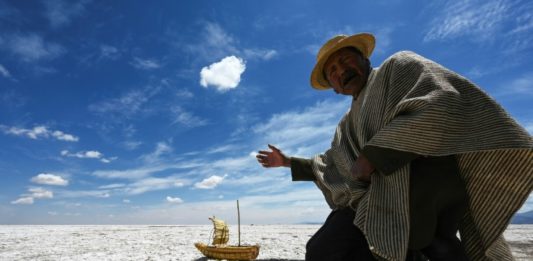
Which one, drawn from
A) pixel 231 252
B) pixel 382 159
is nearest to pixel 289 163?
pixel 382 159

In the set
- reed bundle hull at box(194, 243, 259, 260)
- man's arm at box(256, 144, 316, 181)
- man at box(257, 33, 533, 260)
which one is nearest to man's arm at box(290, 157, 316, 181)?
man's arm at box(256, 144, 316, 181)

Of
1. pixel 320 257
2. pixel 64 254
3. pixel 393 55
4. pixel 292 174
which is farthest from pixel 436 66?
pixel 64 254

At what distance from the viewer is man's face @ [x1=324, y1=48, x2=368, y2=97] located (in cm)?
208

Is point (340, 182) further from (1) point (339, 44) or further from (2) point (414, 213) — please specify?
(1) point (339, 44)

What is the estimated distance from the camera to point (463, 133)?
56.9 inches

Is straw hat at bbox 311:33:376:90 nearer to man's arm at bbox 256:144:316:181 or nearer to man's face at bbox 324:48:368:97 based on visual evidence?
man's face at bbox 324:48:368:97

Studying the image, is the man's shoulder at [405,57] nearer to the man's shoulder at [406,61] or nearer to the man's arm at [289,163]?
the man's shoulder at [406,61]

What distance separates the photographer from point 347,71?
6.92 ft

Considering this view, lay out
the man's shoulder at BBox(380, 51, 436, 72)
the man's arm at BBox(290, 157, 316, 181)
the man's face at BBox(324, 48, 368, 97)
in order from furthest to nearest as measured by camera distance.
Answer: the man's arm at BBox(290, 157, 316, 181), the man's face at BBox(324, 48, 368, 97), the man's shoulder at BBox(380, 51, 436, 72)

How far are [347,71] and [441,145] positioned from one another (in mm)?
848

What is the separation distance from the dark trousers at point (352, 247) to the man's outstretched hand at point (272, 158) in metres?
0.96

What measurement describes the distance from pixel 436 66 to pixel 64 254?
26.8 feet

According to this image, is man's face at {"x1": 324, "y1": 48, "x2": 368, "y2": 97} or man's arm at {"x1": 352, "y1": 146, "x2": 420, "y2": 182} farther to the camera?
man's face at {"x1": 324, "y1": 48, "x2": 368, "y2": 97}

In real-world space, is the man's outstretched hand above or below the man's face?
below
